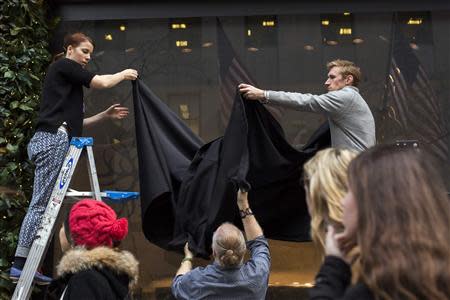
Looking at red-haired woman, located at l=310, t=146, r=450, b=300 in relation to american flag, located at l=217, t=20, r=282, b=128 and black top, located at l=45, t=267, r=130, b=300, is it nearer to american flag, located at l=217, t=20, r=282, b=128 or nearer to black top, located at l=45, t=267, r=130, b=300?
black top, located at l=45, t=267, r=130, b=300

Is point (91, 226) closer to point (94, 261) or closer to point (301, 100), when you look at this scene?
point (94, 261)

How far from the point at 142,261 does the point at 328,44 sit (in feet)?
8.46

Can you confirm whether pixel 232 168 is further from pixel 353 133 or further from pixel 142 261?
pixel 142 261

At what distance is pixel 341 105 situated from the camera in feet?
Answer: 13.0

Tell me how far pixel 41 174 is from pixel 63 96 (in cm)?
58

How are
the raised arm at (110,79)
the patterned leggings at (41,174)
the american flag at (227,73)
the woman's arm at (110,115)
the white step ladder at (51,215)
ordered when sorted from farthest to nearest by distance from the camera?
1. the american flag at (227,73)
2. the woman's arm at (110,115)
3. the raised arm at (110,79)
4. the patterned leggings at (41,174)
5. the white step ladder at (51,215)

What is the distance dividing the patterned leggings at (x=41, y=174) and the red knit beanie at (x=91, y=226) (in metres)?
1.32

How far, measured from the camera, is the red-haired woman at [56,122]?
4.06 m

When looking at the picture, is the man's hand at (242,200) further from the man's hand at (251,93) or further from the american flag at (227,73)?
the american flag at (227,73)

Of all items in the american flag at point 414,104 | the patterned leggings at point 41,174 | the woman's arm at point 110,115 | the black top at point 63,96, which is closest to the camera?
the patterned leggings at point 41,174

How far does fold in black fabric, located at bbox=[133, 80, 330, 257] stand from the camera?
3.82 metres

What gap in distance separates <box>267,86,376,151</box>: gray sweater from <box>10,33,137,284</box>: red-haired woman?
1.14m

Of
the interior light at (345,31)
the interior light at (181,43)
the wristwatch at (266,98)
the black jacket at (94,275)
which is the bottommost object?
the black jacket at (94,275)

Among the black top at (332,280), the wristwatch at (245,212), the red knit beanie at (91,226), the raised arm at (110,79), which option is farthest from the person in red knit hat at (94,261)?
the raised arm at (110,79)
